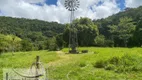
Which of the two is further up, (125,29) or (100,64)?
(125,29)

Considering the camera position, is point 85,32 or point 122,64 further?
point 85,32

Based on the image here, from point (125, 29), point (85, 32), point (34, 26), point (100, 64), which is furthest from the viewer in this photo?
point (34, 26)

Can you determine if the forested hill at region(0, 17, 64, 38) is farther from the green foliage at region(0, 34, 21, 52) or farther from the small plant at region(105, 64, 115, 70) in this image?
the small plant at region(105, 64, 115, 70)

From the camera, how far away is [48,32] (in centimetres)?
12238

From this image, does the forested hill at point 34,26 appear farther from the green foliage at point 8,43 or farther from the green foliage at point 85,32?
the green foliage at point 85,32

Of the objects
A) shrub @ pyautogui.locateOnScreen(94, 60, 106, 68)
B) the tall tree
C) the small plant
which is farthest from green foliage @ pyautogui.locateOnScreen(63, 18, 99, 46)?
the small plant

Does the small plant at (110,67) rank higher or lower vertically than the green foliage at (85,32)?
lower

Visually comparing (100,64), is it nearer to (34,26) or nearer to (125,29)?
(125,29)

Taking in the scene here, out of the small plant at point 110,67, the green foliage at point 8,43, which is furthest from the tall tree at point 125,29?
the small plant at point 110,67

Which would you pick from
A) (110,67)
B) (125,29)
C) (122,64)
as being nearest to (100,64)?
(110,67)

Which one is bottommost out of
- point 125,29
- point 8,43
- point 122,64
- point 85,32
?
point 122,64

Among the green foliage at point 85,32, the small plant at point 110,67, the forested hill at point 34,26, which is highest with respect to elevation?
the forested hill at point 34,26

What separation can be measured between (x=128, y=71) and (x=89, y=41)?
36.8m

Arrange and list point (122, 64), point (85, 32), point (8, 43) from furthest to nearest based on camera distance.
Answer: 1. point (85, 32)
2. point (8, 43)
3. point (122, 64)
